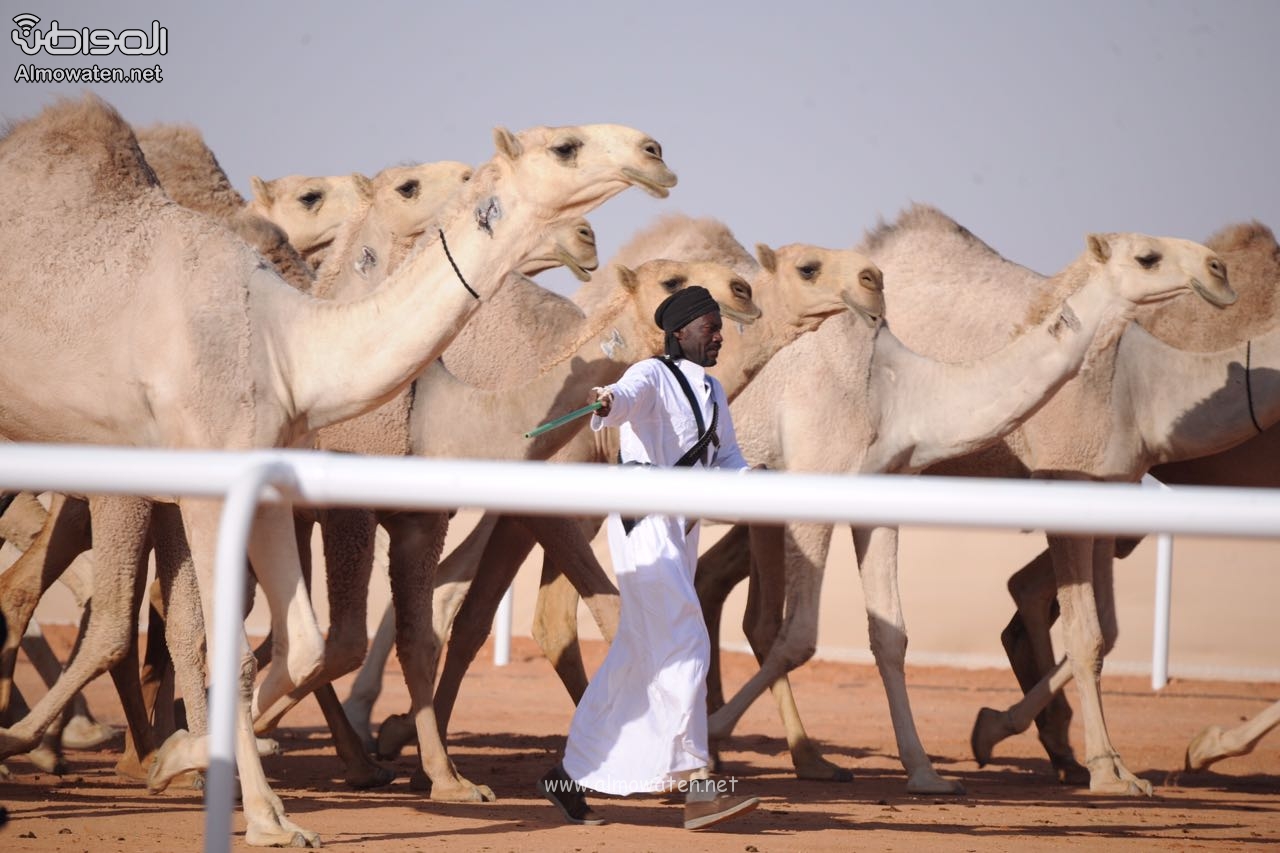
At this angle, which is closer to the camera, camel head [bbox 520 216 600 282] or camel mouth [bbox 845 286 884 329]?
camel head [bbox 520 216 600 282]

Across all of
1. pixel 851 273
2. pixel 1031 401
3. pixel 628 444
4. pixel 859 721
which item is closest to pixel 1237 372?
pixel 1031 401

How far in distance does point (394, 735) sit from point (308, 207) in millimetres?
3617

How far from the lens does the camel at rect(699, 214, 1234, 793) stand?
8414 mm

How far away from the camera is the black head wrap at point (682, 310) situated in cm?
646

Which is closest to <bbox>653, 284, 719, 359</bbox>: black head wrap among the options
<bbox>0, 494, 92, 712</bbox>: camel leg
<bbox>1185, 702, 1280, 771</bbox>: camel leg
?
<bbox>0, 494, 92, 712</bbox>: camel leg

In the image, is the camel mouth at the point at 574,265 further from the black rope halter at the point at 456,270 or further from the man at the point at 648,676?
the man at the point at 648,676

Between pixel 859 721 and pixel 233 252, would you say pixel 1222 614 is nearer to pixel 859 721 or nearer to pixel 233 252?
pixel 859 721

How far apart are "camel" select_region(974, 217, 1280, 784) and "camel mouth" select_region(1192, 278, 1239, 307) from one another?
0.90m

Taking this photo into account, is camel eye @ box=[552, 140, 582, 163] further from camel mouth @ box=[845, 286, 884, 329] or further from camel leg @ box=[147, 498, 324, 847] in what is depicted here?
camel mouth @ box=[845, 286, 884, 329]

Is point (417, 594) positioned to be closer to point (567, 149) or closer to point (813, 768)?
point (567, 149)

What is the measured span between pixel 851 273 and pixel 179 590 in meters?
3.71

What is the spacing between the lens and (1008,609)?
22734 mm

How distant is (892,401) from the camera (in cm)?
891

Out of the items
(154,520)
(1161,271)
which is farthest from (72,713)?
(1161,271)
